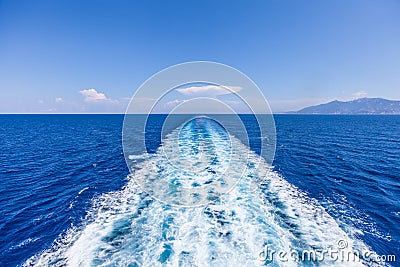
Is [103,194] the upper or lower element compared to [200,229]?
upper

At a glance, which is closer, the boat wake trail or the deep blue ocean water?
the boat wake trail

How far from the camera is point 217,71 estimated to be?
831 cm

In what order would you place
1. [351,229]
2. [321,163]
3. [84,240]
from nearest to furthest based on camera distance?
1. [84,240]
2. [351,229]
3. [321,163]

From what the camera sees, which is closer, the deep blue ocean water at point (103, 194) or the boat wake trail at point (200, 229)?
the boat wake trail at point (200, 229)

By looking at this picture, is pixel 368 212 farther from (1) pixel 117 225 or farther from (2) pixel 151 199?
(1) pixel 117 225

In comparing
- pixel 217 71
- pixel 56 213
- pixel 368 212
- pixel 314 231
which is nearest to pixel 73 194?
pixel 56 213

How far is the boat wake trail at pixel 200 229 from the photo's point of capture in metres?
9.70

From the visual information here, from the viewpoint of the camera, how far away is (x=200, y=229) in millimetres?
11906

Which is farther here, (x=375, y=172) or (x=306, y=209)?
(x=375, y=172)

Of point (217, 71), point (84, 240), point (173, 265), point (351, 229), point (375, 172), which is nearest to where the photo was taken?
point (217, 71)

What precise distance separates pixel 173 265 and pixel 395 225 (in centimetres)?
1452

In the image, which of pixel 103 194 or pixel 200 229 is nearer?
pixel 200 229

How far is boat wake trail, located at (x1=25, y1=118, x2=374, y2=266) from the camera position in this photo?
31.8 feet

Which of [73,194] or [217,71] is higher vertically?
[217,71]
